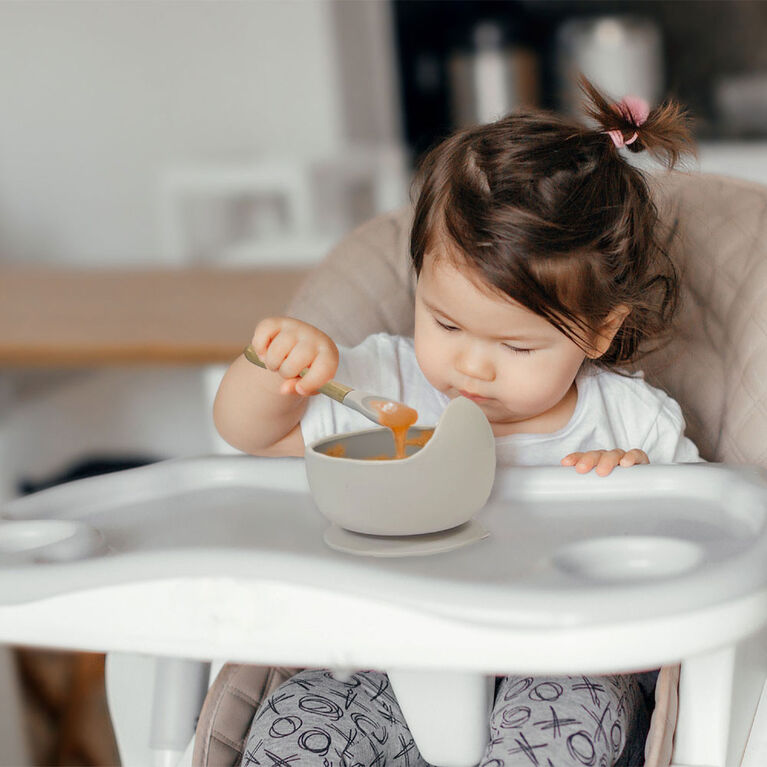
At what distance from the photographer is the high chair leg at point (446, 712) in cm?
73

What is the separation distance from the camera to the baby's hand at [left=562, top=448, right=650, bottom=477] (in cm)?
85

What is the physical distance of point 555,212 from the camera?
0.84 m

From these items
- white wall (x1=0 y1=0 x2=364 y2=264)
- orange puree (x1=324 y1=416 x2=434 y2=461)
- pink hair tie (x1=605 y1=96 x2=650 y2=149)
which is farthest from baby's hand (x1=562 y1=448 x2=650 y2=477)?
white wall (x1=0 y1=0 x2=364 y2=264)

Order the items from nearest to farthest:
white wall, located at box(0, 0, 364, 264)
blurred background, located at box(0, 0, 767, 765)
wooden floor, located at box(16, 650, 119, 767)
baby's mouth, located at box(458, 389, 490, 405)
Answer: baby's mouth, located at box(458, 389, 490, 405) → wooden floor, located at box(16, 650, 119, 767) → blurred background, located at box(0, 0, 767, 765) → white wall, located at box(0, 0, 364, 264)

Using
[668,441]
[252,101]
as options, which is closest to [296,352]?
[668,441]

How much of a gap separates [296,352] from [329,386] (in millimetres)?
41

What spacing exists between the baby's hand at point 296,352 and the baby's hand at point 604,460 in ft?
0.67

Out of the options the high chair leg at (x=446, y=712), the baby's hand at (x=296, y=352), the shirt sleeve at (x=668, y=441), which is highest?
the baby's hand at (x=296, y=352)

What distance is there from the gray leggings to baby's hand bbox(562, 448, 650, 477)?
152mm

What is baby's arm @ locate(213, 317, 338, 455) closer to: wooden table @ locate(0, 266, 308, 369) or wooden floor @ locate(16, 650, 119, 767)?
wooden table @ locate(0, 266, 308, 369)

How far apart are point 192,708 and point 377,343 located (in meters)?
0.35

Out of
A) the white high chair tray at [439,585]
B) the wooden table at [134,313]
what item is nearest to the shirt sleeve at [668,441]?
the white high chair tray at [439,585]

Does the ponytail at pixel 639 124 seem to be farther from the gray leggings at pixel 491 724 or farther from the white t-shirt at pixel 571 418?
the gray leggings at pixel 491 724

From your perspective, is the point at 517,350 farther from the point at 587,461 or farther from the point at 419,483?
the point at 419,483
